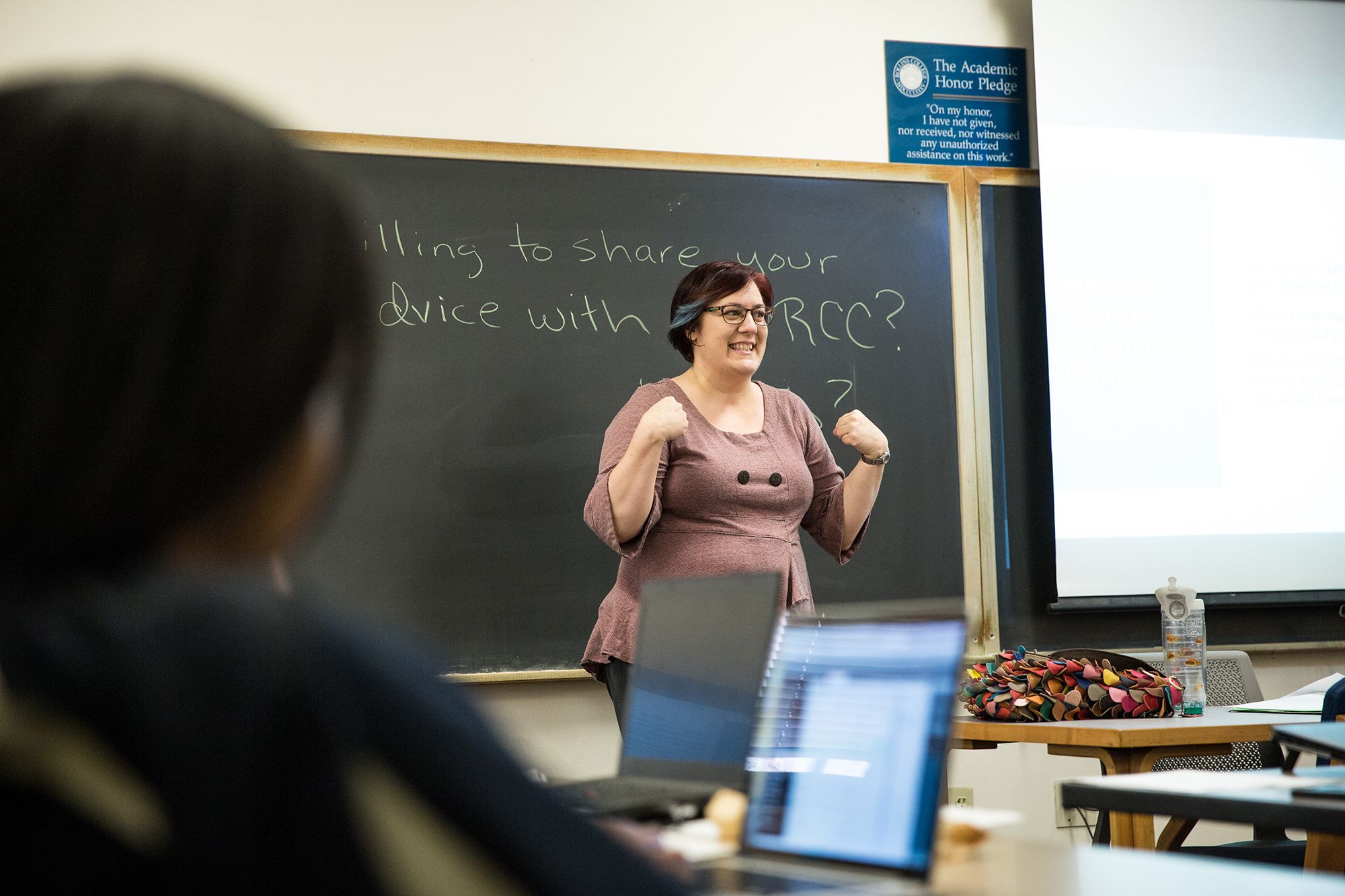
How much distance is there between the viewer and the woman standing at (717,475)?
8.51 feet

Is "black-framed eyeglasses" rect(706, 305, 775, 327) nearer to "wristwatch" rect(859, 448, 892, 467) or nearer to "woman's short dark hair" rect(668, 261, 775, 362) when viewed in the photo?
"woman's short dark hair" rect(668, 261, 775, 362)

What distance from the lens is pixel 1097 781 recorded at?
1306mm

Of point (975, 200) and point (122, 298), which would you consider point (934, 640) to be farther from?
point (975, 200)

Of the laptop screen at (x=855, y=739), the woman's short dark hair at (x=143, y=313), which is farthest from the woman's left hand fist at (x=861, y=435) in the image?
the woman's short dark hair at (x=143, y=313)

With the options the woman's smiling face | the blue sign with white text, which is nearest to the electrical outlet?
the woman's smiling face

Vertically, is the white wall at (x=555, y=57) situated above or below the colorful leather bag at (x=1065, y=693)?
above

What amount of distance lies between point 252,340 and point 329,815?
6.5 inches

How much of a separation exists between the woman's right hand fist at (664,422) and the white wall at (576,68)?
2.99 ft

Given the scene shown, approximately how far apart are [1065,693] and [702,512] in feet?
2.70

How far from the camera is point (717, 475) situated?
2668 mm

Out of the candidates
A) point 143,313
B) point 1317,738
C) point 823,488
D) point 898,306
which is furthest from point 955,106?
point 143,313

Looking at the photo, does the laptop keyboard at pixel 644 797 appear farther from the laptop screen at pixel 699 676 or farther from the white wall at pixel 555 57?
the white wall at pixel 555 57

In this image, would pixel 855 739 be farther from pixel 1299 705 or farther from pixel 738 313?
pixel 738 313

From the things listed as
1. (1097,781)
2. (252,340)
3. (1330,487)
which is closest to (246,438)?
(252,340)
